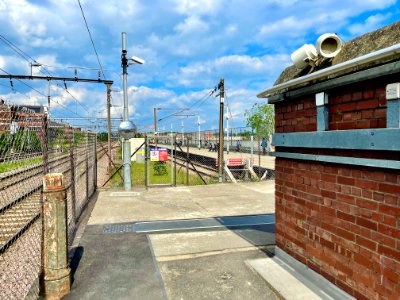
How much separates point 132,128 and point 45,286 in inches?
294

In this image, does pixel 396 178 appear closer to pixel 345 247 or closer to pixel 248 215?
pixel 345 247

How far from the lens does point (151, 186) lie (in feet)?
38.5

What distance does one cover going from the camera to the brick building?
2.49 meters

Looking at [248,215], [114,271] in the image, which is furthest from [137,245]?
[248,215]

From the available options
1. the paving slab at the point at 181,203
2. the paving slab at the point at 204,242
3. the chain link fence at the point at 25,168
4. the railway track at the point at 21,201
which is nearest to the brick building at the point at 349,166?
the paving slab at the point at 204,242

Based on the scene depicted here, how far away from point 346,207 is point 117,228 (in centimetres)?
448

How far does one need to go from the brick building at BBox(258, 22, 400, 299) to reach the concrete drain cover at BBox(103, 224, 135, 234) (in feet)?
10.6

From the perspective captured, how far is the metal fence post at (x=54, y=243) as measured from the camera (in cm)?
350

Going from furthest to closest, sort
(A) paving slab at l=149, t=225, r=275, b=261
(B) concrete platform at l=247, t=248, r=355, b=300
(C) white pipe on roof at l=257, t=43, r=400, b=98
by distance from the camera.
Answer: (A) paving slab at l=149, t=225, r=275, b=261 → (B) concrete platform at l=247, t=248, r=355, b=300 → (C) white pipe on roof at l=257, t=43, r=400, b=98

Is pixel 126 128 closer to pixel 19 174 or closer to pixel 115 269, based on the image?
pixel 19 174

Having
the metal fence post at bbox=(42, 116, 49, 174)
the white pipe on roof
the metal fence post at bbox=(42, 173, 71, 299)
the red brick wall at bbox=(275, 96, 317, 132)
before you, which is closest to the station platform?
the metal fence post at bbox=(42, 173, 71, 299)

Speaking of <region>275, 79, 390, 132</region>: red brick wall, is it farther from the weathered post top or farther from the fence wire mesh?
the fence wire mesh

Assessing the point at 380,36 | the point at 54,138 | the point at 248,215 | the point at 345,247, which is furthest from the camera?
the point at 248,215

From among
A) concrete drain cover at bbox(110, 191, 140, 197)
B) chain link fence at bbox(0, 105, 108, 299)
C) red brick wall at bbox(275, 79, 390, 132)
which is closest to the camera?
red brick wall at bbox(275, 79, 390, 132)
